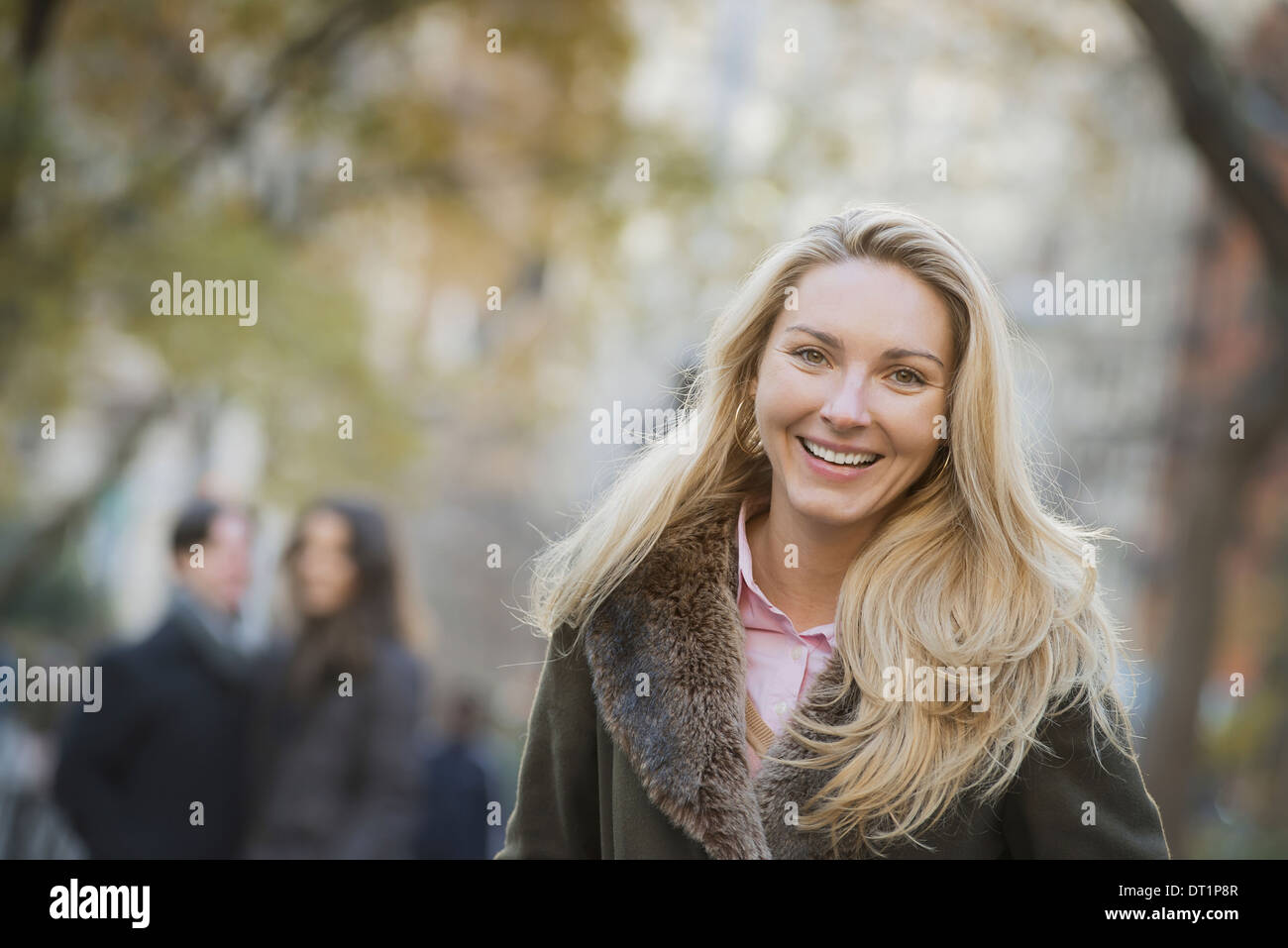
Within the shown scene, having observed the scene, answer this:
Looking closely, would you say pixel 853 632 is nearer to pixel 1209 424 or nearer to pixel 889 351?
pixel 889 351

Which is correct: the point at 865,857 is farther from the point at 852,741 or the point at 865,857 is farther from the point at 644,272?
the point at 644,272

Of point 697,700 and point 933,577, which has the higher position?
point 933,577

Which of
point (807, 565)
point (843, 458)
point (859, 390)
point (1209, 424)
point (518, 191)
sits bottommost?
point (807, 565)

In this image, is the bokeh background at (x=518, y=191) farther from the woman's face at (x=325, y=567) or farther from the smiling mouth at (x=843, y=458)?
the smiling mouth at (x=843, y=458)

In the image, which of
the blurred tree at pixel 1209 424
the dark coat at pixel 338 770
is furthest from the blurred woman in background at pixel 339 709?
the blurred tree at pixel 1209 424

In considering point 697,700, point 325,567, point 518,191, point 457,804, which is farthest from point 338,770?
point 518,191

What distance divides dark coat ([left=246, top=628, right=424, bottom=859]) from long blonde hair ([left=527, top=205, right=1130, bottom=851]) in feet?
9.07

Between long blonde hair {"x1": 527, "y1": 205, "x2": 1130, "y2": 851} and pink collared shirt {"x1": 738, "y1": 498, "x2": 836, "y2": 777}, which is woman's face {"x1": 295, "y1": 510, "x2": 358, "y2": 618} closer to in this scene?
long blonde hair {"x1": 527, "y1": 205, "x2": 1130, "y2": 851}

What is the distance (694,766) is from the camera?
2713mm

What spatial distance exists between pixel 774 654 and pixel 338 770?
3094 millimetres

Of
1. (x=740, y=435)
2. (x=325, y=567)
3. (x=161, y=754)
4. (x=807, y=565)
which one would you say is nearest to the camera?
(x=807, y=565)

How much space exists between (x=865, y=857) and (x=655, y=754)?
1.38ft

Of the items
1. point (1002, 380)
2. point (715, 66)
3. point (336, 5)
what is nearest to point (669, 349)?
point (715, 66)

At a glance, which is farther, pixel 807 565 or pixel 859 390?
pixel 807 565
